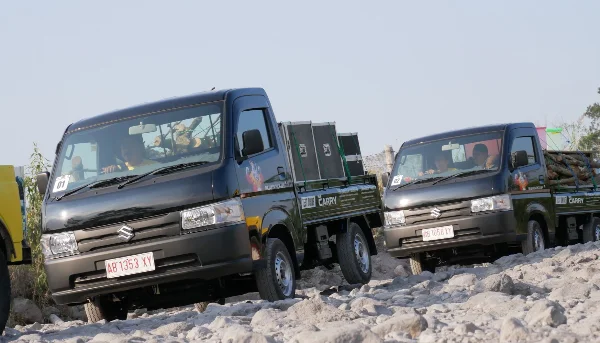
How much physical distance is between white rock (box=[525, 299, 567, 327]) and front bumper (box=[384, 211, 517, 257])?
6744 mm

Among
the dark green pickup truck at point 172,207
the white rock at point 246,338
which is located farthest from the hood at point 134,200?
the white rock at point 246,338

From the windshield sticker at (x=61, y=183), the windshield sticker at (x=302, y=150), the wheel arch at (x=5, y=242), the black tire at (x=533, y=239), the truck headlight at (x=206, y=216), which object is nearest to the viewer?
the wheel arch at (x=5, y=242)

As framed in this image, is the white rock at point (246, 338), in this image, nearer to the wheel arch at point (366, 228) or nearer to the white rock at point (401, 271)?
the wheel arch at point (366, 228)

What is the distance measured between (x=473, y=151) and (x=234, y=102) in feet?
16.7

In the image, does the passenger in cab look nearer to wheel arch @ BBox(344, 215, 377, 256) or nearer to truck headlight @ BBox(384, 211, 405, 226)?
truck headlight @ BBox(384, 211, 405, 226)

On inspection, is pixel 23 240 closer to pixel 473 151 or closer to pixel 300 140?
pixel 300 140

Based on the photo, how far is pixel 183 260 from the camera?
30.1 feet

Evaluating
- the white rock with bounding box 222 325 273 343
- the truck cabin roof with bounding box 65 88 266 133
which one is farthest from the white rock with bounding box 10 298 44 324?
the white rock with bounding box 222 325 273 343

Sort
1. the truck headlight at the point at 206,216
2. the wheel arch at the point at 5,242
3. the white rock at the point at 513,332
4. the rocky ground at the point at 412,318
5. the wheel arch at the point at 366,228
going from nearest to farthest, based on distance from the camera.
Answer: the white rock at the point at 513,332
the rocky ground at the point at 412,318
the wheel arch at the point at 5,242
the truck headlight at the point at 206,216
the wheel arch at the point at 366,228

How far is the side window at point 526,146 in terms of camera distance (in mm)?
14594

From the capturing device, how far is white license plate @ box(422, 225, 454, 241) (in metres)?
13.8

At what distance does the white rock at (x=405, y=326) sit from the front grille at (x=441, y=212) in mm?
7093

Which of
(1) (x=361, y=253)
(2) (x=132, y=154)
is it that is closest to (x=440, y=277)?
(1) (x=361, y=253)

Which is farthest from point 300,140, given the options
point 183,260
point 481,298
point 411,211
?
point 481,298
